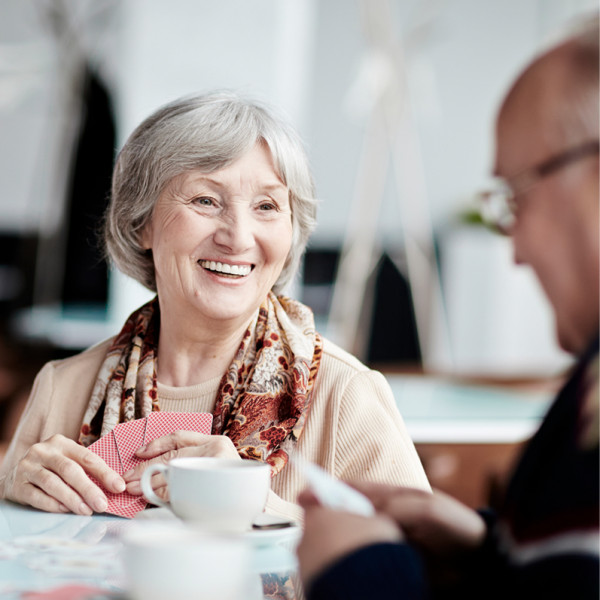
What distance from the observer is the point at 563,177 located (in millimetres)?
646

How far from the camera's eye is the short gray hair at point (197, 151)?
4.51 ft

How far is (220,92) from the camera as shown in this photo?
145 cm

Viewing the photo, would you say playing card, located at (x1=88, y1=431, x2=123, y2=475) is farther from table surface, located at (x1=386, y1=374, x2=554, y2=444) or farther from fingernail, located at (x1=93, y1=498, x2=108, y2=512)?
table surface, located at (x1=386, y1=374, x2=554, y2=444)

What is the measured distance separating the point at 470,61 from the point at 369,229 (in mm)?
3055

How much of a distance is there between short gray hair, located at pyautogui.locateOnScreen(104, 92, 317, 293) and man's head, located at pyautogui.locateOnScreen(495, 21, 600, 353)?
74 centimetres

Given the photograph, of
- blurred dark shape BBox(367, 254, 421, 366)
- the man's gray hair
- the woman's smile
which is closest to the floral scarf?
the woman's smile

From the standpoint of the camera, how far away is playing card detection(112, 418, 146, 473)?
1.22 m

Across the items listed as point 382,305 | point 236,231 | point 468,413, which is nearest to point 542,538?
point 236,231

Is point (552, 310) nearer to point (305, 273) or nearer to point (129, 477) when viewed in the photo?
point (129, 477)

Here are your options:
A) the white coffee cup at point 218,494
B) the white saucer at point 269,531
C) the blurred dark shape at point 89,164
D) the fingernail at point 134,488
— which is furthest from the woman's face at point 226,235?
the blurred dark shape at point 89,164

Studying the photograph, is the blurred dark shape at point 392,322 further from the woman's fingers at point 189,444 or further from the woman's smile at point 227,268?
the woman's fingers at point 189,444

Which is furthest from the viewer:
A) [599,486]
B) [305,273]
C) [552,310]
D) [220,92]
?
[305,273]

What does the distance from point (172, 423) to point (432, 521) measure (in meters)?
0.56

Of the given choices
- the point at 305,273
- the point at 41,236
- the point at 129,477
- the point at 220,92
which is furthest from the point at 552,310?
the point at 305,273
